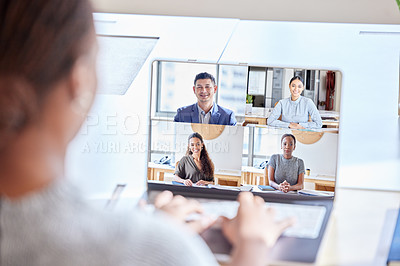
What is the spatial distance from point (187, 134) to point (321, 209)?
0.49 m

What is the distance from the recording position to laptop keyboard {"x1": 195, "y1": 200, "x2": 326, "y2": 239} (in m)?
0.99

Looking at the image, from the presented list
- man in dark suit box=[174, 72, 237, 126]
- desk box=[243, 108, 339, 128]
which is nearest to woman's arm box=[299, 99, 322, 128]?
desk box=[243, 108, 339, 128]

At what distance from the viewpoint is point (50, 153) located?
28cm

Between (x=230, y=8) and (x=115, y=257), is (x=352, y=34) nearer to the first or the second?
(x=230, y=8)

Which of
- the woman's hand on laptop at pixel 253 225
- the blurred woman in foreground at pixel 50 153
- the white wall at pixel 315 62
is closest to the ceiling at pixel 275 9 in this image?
the white wall at pixel 315 62

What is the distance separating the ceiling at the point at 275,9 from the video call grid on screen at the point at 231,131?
41.9 inches

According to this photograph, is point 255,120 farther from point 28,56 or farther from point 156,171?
point 28,56

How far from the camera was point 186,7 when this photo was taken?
8.72 ft

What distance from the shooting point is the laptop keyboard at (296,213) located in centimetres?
99

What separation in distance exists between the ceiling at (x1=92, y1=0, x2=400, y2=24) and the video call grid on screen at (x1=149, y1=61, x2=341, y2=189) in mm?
1065

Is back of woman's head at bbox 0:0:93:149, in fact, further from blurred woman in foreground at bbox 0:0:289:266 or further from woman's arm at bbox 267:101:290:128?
woman's arm at bbox 267:101:290:128

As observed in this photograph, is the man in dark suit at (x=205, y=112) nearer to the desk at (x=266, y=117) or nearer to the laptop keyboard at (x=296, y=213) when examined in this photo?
the desk at (x=266, y=117)

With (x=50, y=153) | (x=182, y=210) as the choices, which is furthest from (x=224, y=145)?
(x=50, y=153)

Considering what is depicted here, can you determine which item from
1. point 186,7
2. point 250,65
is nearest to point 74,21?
point 250,65
